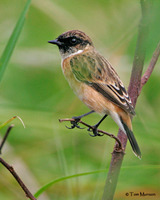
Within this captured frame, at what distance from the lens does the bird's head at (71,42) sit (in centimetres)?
372

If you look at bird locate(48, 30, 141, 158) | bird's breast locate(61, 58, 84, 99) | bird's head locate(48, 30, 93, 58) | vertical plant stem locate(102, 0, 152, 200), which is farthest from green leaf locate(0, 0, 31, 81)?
bird's head locate(48, 30, 93, 58)

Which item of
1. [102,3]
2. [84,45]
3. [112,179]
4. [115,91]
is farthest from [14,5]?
[112,179]

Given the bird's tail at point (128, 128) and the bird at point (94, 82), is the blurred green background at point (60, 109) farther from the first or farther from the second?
the bird at point (94, 82)

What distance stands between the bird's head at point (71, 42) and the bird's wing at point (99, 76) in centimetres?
14

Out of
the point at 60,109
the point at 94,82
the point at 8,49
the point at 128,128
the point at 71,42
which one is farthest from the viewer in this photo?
A: the point at 60,109

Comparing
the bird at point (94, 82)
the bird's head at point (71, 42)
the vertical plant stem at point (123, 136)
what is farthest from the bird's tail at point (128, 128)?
the bird's head at point (71, 42)

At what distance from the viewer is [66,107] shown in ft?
13.7

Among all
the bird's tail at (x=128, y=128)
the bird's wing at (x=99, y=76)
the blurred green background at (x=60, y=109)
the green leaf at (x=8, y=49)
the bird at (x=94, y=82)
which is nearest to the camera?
the green leaf at (x=8, y=49)

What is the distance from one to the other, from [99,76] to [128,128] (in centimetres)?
73

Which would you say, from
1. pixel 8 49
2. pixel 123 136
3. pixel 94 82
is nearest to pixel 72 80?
pixel 94 82

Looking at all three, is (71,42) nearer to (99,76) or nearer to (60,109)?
(99,76)

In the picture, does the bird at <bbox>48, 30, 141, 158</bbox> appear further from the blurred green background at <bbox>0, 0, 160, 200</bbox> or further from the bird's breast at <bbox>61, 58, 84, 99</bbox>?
the blurred green background at <bbox>0, 0, 160, 200</bbox>

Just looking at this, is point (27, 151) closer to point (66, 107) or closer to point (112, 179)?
point (66, 107)

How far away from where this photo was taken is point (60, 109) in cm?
412
